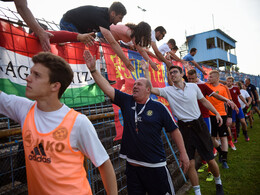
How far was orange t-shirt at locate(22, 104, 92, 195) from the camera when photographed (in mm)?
1258

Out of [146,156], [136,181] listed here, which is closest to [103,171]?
[146,156]

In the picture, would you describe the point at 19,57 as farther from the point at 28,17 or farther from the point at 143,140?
the point at 143,140

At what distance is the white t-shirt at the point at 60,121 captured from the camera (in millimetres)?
1327

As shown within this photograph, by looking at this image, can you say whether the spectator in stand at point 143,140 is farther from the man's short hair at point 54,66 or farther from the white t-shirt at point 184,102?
the white t-shirt at point 184,102

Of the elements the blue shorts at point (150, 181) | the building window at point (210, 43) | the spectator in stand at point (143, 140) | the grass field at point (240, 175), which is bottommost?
the grass field at point (240, 175)

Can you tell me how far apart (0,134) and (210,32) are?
3041 cm

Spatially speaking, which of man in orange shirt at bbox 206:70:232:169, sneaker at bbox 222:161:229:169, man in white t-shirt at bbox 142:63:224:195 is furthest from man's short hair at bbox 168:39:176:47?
sneaker at bbox 222:161:229:169

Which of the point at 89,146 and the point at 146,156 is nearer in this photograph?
the point at 89,146

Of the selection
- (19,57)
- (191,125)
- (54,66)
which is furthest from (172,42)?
(54,66)

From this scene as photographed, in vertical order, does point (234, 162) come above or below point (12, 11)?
below

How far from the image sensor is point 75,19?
9.88ft

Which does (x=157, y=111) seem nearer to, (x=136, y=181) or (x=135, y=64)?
(x=136, y=181)

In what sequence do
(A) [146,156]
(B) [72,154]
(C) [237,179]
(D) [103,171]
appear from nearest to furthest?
(B) [72,154] → (D) [103,171] → (A) [146,156] → (C) [237,179]

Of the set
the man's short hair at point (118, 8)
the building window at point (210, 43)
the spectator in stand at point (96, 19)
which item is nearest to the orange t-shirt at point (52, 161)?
the spectator in stand at point (96, 19)
